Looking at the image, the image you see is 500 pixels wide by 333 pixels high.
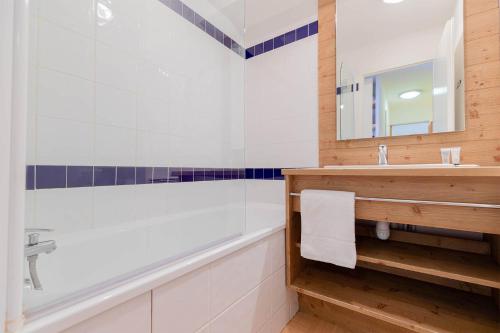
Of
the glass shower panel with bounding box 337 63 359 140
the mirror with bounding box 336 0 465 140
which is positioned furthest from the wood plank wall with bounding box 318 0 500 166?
the glass shower panel with bounding box 337 63 359 140

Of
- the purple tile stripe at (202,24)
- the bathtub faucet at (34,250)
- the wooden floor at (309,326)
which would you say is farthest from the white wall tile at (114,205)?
the purple tile stripe at (202,24)

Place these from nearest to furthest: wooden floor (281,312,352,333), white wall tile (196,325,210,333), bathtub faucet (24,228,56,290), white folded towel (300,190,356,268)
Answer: bathtub faucet (24,228,56,290) < white wall tile (196,325,210,333) < white folded towel (300,190,356,268) < wooden floor (281,312,352,333)

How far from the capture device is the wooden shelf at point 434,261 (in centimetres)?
94

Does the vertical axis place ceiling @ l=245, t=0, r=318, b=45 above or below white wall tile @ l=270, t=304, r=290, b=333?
above

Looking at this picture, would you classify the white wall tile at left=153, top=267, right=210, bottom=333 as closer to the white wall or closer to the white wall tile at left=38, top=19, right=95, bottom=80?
the white wall

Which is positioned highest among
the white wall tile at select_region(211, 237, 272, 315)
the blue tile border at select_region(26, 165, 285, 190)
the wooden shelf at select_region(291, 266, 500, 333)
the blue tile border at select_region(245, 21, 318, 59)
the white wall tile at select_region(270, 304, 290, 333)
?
the blue tile border at select_region(245, 21, 318, 59)

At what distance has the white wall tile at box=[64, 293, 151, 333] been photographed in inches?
20.3

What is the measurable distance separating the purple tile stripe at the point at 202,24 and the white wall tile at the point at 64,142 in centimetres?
95

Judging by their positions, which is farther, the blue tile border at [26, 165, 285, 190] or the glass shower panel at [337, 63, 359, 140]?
the glass shower panel at [337, 63, 359, 140]

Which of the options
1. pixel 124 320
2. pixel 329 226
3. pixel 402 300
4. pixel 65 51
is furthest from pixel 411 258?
pixel 65 51

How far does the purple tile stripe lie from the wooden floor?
195cm

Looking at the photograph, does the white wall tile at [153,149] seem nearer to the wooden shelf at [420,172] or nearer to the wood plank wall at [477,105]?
the wooden shelf at [420,172]

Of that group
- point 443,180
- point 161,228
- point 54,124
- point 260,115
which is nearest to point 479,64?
point 443,180

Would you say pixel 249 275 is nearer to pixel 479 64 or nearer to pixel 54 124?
pixel 54 124
